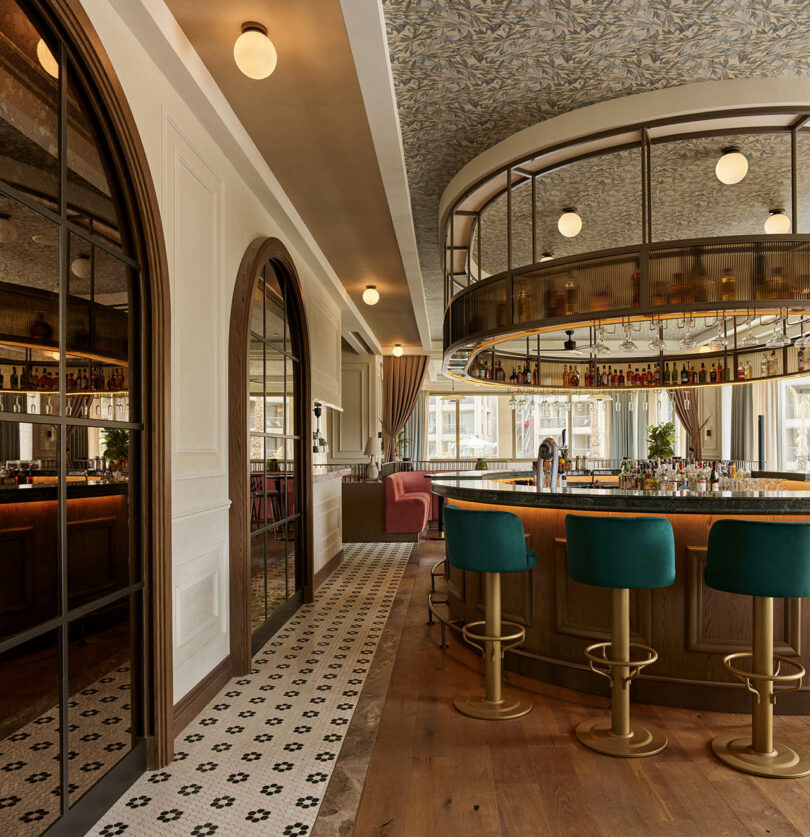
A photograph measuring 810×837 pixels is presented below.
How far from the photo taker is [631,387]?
7.92m

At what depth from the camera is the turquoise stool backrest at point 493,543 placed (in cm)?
332

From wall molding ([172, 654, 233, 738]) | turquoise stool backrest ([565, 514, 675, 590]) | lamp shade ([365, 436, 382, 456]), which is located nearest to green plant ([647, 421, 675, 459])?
lamp shade ([365, 436, 382, 456])

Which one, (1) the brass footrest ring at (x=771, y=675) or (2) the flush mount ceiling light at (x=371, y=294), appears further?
(2) the flush mount ceiling light at (x=371, y=294)

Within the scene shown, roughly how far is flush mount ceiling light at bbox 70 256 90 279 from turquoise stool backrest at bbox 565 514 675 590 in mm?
2361

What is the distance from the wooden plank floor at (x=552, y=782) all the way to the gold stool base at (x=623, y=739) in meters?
0.04

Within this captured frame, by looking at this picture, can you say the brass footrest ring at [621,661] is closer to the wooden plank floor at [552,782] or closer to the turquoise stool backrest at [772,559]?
the wooden plank floor at [552,782]

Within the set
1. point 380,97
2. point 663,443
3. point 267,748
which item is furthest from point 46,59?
point 663,443

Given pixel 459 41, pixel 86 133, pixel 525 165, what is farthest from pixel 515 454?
pixel 86 133

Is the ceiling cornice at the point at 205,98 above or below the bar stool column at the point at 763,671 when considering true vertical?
above

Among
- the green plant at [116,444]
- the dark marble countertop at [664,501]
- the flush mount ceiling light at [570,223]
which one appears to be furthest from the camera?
the flush mount ceiling light at [570,223]

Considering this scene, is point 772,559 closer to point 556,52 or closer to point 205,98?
point 556,52

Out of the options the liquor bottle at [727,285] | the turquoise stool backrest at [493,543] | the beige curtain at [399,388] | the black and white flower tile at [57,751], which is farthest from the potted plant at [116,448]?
the beige curtain at [399,388]

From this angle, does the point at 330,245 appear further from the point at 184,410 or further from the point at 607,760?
the point at 607,760

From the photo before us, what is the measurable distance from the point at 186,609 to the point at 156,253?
5.54 ft
